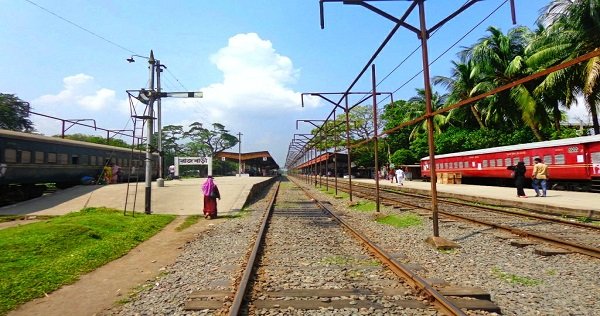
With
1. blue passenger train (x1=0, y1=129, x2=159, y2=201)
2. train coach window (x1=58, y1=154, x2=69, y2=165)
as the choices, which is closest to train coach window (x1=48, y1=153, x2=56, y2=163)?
blue passenger train (x1=0, y1=129, x2=159, y2=201)

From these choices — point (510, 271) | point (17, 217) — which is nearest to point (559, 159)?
point (510, 271)

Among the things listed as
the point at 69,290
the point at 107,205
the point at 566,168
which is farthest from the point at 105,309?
the point at 566,168

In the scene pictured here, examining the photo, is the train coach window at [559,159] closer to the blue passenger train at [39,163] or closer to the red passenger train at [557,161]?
the red passenger train at [557,161]

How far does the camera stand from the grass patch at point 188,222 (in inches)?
499

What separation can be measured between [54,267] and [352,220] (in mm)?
8664

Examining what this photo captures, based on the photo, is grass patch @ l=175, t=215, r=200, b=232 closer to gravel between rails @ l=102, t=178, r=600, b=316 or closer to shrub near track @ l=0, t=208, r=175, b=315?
shrub near track @ l=0, t=208, r=175, b=315

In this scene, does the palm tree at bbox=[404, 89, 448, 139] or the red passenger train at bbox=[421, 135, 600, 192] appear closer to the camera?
the red passenger train at bbox=[421, 135, 600, 192]

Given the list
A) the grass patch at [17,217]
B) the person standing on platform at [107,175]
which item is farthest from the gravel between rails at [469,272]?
the person standing on platform at [107,175]

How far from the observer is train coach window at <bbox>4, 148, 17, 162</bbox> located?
17.4 meters

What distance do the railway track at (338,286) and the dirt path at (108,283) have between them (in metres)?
1.76

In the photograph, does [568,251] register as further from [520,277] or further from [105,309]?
[105,309]

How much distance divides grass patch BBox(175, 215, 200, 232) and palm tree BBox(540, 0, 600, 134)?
73.9 feet

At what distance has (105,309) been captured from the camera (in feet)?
16.7

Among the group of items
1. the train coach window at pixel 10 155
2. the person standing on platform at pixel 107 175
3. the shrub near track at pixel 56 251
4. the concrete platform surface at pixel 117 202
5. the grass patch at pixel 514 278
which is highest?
the train coach window at pixel 10 155
